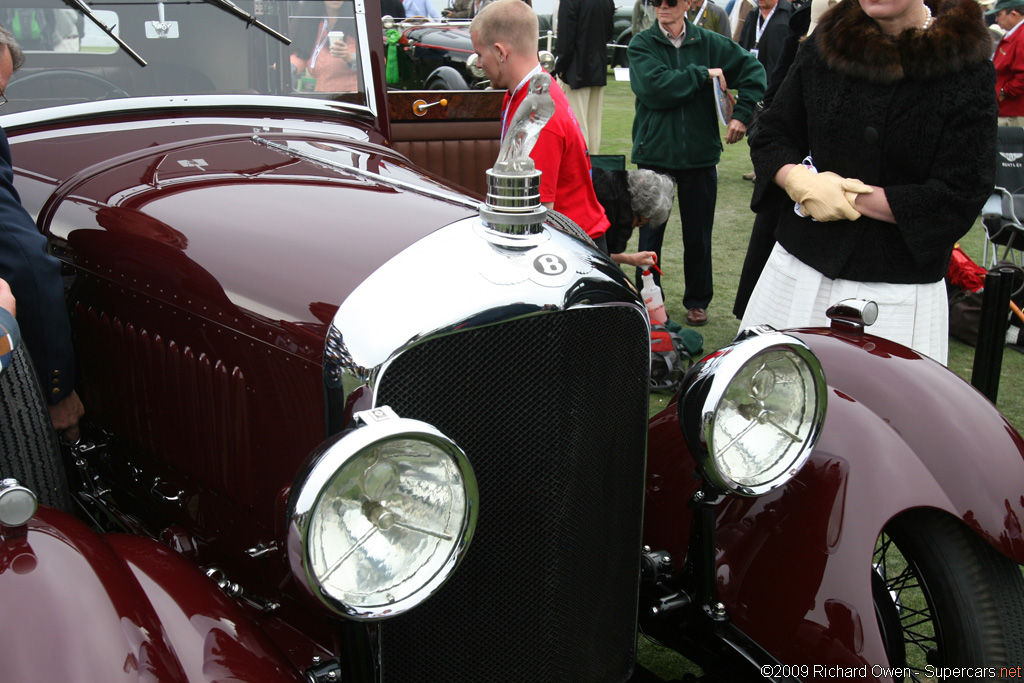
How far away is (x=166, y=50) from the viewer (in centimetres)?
245

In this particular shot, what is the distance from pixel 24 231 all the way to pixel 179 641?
3.10ft

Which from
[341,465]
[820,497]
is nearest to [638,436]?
[820,497]

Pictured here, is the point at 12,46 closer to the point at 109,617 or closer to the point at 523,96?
the point at 109,617

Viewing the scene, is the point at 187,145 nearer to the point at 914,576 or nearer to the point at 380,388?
the point at 380,388

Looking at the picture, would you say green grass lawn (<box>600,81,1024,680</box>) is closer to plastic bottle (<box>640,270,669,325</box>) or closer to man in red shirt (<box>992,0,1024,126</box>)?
plastic bottle (<box>640,270,669,325</box>)

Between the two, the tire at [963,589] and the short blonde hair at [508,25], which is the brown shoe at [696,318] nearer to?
the short blonde hair at [508,25]

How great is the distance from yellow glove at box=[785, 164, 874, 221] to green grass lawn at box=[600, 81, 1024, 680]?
4.40 feet

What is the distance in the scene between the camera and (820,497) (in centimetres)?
175

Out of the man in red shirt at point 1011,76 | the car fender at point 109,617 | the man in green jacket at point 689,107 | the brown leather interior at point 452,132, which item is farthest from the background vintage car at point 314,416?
the man in red shirt at point 1011,76

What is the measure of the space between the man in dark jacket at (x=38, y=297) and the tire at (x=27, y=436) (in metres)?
0.18

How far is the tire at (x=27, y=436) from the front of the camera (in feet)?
5.39

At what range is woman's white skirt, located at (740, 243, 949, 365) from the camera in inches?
106

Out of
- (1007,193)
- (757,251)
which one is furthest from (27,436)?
(1007,193)

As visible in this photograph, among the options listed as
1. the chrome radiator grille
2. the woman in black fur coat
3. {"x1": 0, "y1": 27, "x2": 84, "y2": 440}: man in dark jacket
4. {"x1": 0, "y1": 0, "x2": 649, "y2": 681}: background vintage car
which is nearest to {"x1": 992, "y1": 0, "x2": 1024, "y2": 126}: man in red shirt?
the woman in black fur coat
